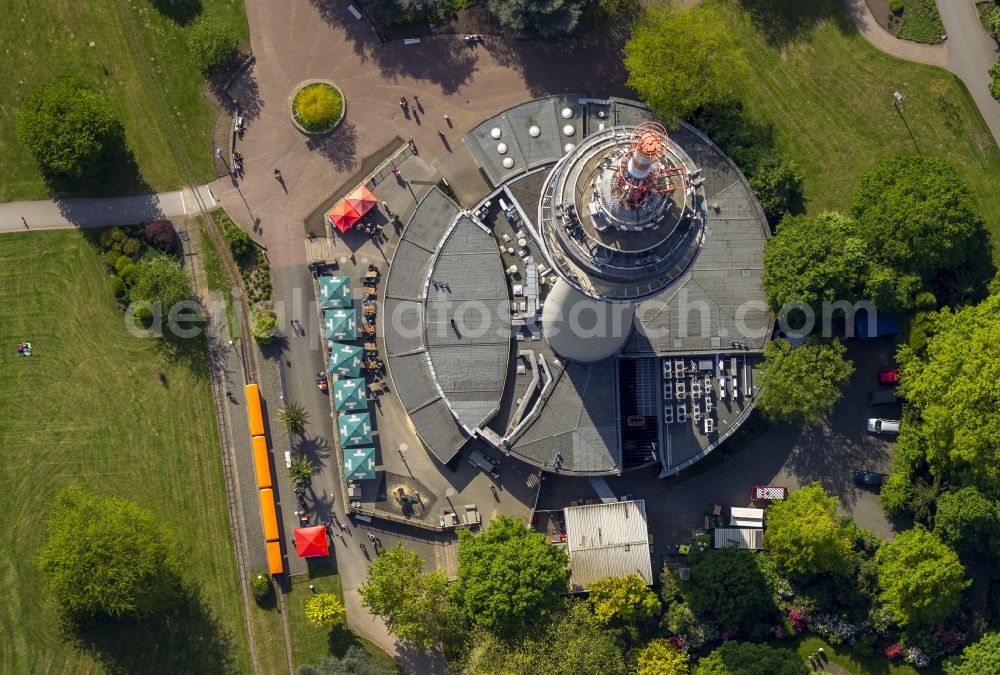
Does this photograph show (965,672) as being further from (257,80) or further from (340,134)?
(257,80)

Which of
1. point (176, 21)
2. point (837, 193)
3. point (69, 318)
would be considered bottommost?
point (69, 318)

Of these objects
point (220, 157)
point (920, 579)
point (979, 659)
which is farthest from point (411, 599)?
point (979, 659)

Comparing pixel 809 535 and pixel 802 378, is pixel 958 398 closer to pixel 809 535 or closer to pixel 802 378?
pixel 802 378

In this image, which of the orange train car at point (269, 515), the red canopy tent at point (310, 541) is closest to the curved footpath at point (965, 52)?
the red canopy tent at point (310, 541)

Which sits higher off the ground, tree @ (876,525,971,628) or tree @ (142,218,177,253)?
tree @ (142,218,177,253)

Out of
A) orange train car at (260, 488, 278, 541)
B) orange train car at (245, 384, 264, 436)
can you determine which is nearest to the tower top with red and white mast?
orange train car at (245, 384, 264, 436)

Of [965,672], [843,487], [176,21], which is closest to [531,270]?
[843,487]

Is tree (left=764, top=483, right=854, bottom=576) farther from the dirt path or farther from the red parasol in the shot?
the red parasol
